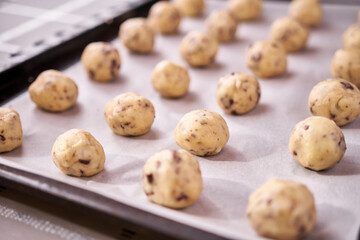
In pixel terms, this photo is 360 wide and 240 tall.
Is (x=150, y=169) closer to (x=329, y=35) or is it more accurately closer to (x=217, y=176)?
(x=217, y=176)

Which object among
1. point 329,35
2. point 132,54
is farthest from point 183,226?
point 329,35

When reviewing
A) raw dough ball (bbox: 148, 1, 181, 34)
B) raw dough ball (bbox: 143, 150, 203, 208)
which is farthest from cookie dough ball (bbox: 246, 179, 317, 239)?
raw dough ball (bbox: 148, 1, 181, 34)

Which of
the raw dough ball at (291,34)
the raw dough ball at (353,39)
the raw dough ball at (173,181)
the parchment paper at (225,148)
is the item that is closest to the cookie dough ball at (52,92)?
the parchment paper at (225,148)

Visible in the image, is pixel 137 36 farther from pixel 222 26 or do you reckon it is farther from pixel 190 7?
pixel 190 7

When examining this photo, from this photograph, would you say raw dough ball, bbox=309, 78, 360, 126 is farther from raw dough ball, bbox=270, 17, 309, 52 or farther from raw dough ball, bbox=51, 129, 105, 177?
raw dough ball, bbox=51, 129, 105, 177

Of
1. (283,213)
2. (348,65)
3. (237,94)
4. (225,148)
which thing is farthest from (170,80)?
(283,213)
